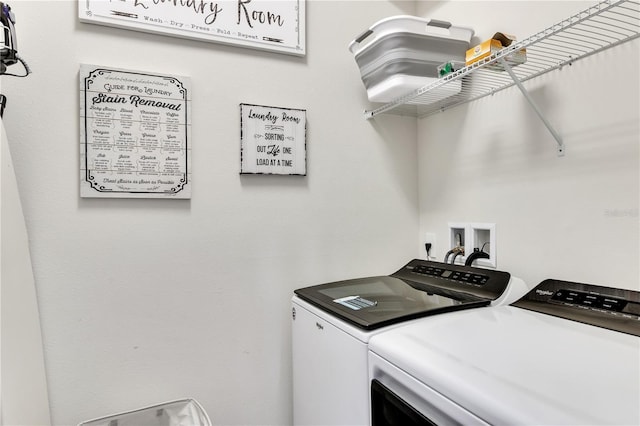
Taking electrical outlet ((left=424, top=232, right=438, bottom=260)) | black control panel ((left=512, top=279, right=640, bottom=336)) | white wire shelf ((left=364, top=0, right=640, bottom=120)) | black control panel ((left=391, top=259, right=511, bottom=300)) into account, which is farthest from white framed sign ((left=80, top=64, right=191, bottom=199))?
black control panel ((left=512, top=279, right=640, bottom=336))

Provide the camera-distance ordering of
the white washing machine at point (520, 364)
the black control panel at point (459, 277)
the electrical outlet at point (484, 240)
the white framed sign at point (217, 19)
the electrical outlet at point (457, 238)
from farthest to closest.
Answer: the electrical outlet at point (457, 238) < the electrical outlet at point (484, 240) < the white framed sign at point (217, 19) < the black control panel at point (459, 277) < the white washing machine at point (520, 364)

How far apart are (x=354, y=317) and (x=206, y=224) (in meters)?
0.74

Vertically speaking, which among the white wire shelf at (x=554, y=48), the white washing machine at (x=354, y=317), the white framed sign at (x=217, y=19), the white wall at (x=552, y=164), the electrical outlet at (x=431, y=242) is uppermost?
the white framed sign at (x=217, y=19)

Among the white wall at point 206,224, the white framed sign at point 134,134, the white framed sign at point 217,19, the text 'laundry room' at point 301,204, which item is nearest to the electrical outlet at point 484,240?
the text 'laundry room' at point 301,204

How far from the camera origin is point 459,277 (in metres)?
1.40

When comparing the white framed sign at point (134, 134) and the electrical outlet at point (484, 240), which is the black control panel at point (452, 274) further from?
the white framed sign at point (134, 134)

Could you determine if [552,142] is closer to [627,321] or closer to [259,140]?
[627,321]

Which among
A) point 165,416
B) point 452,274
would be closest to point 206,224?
point 165,416

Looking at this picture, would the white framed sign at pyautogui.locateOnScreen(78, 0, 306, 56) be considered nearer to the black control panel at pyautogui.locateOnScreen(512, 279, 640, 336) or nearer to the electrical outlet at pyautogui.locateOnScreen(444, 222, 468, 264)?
the electrical outlet at pyautogui.locateOnScreen(444, 222, 468, 264)

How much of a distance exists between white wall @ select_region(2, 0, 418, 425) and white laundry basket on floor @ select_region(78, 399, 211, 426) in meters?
0.07

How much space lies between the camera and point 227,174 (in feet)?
4.96

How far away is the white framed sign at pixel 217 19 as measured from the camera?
1349 millimetres

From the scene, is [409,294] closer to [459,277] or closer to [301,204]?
[459,277]

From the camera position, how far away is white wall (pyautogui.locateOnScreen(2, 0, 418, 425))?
1288mm
